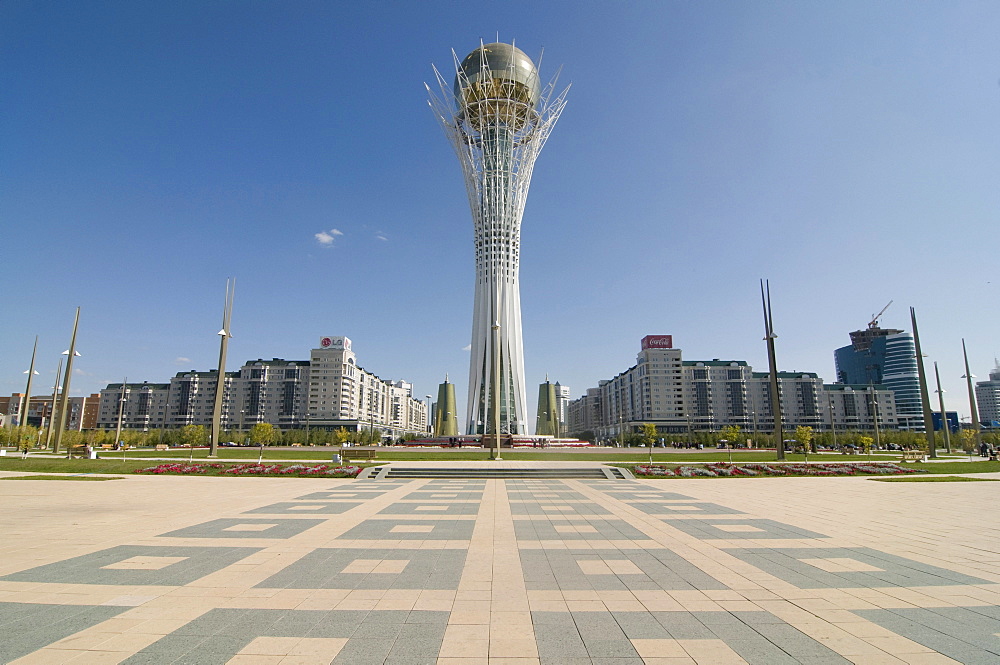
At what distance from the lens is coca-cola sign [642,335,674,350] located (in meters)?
126

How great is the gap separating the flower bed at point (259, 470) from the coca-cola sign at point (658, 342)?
362ft

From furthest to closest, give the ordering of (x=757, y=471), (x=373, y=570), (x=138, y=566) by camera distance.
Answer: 1. (x=757, y=471)
2. (x=138, y=566)
3. (x=373, y=570)

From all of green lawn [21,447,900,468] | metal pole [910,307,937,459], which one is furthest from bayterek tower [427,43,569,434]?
metal pole [910,307,937,459]

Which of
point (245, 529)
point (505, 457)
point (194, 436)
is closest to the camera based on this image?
point (245, 529)

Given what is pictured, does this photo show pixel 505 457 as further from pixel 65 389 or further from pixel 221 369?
pixel 65 389

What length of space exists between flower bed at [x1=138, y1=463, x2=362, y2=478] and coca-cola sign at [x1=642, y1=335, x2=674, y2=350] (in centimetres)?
11048

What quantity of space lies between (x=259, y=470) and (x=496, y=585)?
68.8ft

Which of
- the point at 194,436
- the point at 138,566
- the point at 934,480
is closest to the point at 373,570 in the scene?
the point at 138,566

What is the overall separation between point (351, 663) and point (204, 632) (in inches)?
68.2

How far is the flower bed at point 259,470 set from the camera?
22.8 m

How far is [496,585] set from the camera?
6.57 metres

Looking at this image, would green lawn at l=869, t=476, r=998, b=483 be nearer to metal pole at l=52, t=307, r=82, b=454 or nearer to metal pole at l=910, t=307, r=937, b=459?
metal pole at l=910, t=307, r=937, b=459

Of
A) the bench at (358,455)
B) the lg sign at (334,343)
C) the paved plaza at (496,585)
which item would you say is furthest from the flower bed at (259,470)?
the lg sign at (334,343)

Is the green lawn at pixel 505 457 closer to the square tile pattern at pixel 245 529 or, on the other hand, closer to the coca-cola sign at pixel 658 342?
the square tile pattern at pixel 245 529
